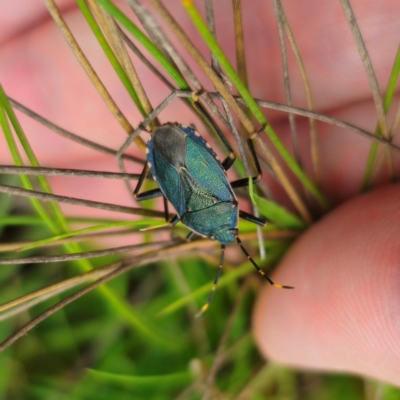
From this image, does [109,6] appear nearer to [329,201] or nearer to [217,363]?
[329,201]

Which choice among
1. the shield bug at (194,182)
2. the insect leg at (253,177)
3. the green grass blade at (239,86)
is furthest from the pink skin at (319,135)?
the insect leg at (253,177)

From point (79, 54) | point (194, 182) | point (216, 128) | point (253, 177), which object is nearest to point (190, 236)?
point (194, 182)

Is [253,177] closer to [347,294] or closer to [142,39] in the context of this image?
[347,294]

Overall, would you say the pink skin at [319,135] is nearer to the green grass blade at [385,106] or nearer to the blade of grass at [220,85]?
the green grass blade at [385,106]

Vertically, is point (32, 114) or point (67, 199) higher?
point (32, 114)

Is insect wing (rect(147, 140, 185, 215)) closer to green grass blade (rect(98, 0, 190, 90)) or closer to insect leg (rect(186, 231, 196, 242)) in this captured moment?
insect leg (rect(186, 231, 196, 242))

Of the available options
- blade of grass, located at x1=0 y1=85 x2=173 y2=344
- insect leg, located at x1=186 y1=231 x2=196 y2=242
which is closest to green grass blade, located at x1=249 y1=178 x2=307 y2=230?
insect leg, located at x1=186 y1=231 x2=196 y2=242

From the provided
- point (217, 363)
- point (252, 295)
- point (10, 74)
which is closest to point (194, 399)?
point (217, 363)
